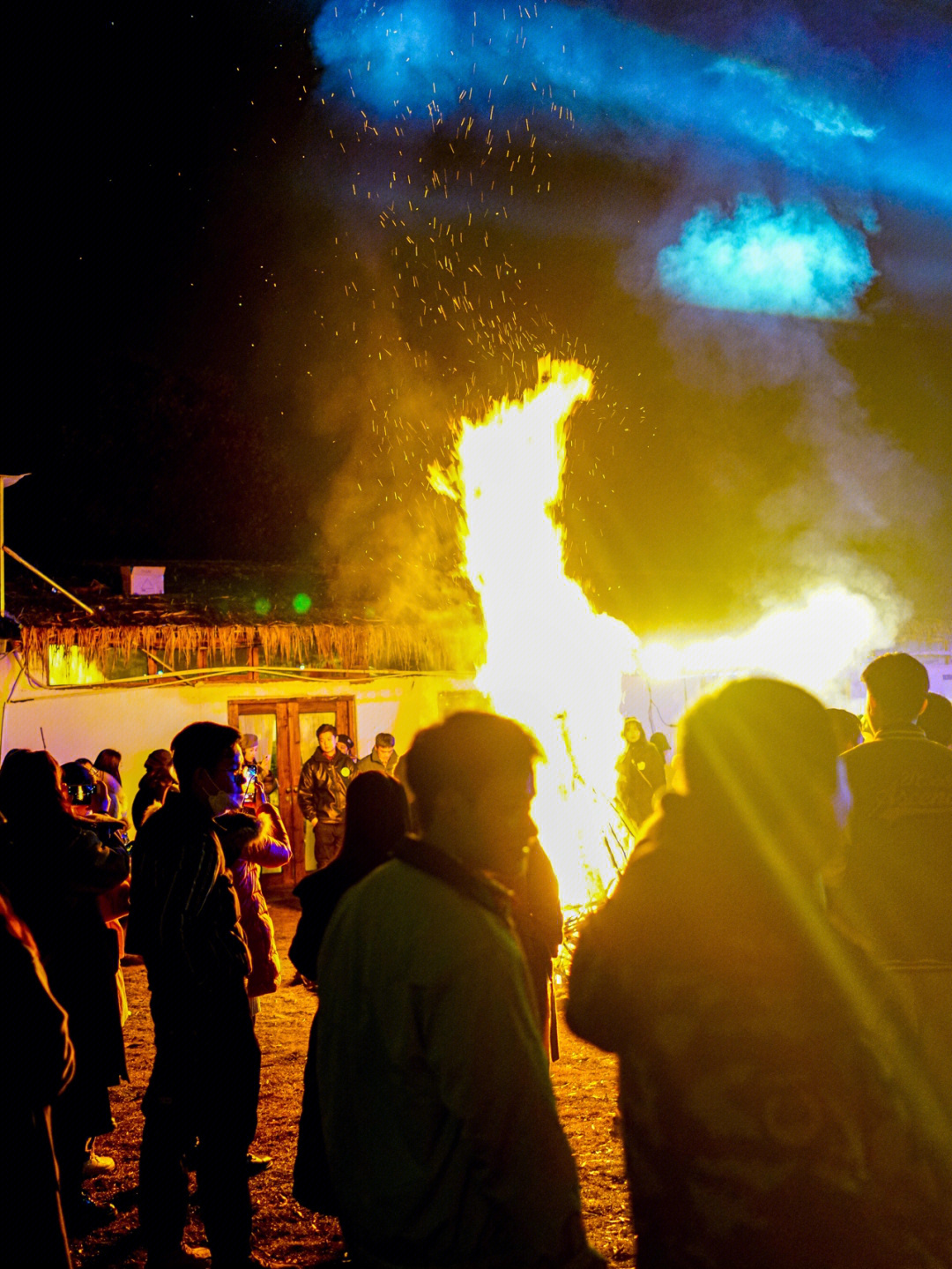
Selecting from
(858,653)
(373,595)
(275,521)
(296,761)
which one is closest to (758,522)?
(858,653)

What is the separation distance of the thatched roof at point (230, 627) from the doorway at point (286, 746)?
707 mm

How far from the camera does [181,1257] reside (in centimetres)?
389

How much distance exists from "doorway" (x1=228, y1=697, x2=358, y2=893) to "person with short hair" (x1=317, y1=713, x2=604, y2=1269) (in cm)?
1321

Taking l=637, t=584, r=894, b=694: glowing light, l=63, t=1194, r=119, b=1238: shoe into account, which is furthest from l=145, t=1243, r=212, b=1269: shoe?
l=637, t=584, r=894, b=694: glowing light

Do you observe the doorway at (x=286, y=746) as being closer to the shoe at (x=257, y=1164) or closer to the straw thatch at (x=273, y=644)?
the straw thatch at (x=273, y=644)

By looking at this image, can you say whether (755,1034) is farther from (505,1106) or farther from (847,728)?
(847,728)

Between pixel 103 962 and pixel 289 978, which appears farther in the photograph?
pixel 289 978

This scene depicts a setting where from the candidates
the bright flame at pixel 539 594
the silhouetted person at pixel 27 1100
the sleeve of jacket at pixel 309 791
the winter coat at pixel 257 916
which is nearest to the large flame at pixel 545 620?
the bright flame at pixel 539 594

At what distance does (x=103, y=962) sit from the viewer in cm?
452

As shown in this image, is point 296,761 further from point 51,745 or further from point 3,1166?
point 3,1166

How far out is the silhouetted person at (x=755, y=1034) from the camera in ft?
6.12

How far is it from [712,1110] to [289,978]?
794 centimetres

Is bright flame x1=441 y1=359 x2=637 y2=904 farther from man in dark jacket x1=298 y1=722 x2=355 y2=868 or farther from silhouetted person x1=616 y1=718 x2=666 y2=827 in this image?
man in dark jacket x1=298 y1=722 x2=355 y2=868

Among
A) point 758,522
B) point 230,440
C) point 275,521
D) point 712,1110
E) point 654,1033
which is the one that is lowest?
point 712,1110
